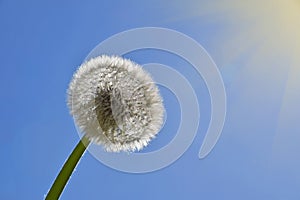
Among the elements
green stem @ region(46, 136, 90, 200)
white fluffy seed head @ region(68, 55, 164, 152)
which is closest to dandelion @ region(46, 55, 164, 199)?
white fluffy seed head @ region(68, 55, 164, 152)

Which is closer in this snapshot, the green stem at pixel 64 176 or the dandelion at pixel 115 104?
the green stem at pixel 64 176

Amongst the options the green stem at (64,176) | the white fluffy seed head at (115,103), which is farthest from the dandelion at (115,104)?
the green stem at (64,176)

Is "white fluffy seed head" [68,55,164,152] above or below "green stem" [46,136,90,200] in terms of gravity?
above

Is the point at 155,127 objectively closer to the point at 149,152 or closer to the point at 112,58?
the point at 149,152

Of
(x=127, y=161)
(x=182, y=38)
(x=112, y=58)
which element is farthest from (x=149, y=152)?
(x=182, y=38)

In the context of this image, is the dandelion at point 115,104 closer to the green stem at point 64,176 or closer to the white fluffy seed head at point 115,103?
the white fluffy seed head at point 115,103

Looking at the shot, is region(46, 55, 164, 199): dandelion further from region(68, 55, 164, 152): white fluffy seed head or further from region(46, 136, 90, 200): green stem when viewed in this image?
region(46, 136, 90, 200): green stem

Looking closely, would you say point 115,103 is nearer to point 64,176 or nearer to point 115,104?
point 115,104

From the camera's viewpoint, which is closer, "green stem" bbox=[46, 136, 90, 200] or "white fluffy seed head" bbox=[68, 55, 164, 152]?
"green stem" bbox=[46, 136, 90, 200]
